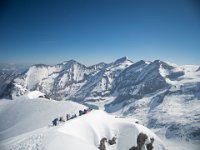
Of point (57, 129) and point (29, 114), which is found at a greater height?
point (57, 129)

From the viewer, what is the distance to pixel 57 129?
5259 cm

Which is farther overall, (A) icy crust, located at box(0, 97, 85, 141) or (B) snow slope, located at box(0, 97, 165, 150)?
(A) icy crust, located at box(0, 97, 85, 141)

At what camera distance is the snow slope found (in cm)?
4529

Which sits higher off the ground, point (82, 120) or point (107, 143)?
point (82, 120)

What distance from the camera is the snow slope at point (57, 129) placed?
149 feet

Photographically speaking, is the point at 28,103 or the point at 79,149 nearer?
the point at 79,149

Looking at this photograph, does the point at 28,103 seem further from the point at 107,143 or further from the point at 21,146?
A: the point at 21,146

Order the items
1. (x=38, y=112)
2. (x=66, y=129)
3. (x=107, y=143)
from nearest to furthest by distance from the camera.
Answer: (x=66, y=129) → (x=107, y=143) → (x=38, y=112)

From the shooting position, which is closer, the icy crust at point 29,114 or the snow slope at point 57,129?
the snow slope at point 57,129

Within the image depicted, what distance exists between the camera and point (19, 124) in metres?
97.3

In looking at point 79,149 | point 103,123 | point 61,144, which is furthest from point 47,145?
point 103,123

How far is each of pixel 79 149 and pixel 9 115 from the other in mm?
81293

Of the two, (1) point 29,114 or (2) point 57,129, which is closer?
(2) point 57,129

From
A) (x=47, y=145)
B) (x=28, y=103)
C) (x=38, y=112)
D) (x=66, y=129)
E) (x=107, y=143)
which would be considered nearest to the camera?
(x=47, y=145)
